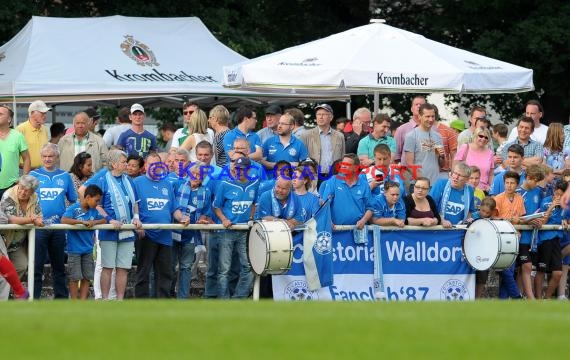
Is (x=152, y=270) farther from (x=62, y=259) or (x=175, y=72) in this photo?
(x=175, y=72)

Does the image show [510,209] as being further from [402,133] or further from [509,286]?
[402,133]

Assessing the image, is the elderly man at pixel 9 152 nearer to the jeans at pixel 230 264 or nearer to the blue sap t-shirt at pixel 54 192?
the blue sap t-shirt at pixel 54 192

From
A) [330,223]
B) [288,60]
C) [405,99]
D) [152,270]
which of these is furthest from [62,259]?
[405,99]

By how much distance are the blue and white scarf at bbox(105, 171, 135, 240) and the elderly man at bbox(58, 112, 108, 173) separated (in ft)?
7.93

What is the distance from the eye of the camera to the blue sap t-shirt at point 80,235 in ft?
50.3

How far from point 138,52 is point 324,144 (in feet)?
23.0

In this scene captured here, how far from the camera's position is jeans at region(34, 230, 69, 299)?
15534 millimetres

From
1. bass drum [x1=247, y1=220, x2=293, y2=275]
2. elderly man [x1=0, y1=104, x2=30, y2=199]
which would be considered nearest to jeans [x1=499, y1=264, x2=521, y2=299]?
bass drum [x1=247, y1=220, x2=293, y2=275]

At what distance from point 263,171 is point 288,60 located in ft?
6.58

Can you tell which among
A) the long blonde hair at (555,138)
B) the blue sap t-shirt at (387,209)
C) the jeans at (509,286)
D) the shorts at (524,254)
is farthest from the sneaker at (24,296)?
the long blonde hair at (555,138)

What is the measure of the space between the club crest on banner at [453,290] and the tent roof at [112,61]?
8.16 m

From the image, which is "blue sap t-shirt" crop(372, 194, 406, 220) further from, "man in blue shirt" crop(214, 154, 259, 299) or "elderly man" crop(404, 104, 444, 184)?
"elderly man" crop(404, 104, 444, 184)

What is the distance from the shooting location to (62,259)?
52.0 ft

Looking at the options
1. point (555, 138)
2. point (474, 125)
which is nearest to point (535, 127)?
point (474, 125)
